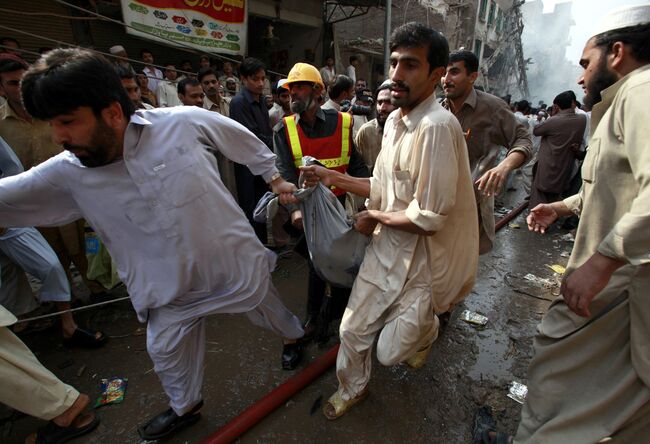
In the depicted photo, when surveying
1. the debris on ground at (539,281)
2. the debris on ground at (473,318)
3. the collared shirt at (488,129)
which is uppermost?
the collared shirt at (488,129)

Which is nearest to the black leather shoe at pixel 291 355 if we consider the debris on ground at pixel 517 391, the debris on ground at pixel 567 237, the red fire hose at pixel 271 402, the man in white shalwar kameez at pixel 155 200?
Answer: the red fire hose at pixel 271 402

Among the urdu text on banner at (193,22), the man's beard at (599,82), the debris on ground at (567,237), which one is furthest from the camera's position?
the urdu text on banner at (193,22)

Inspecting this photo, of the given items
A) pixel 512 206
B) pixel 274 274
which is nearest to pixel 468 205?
pixel 274 274

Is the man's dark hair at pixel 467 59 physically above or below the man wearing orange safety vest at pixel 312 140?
above

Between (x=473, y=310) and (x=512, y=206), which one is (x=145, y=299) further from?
(x=512, y=206)

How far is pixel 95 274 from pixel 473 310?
12.9 feet

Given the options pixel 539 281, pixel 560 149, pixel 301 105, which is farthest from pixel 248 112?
pixel 560 149

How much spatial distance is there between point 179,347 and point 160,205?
87 centimetres

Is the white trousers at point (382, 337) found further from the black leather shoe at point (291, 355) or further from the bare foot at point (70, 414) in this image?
the bare foot at point (70, 414)

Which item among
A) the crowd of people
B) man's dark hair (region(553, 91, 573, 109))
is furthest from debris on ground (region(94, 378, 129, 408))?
man's dark hair (region(553, 91, 573, 109))

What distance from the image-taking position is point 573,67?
152 ft

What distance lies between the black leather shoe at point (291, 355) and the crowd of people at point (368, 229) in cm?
2

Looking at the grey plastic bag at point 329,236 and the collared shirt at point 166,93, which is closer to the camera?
the grey plastic bag at point 329,236

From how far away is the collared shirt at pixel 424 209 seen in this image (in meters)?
1.72
